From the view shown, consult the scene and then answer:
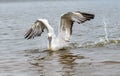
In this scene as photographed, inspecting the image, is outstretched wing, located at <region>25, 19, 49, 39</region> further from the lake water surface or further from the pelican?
the lake water surface

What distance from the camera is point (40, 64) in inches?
469

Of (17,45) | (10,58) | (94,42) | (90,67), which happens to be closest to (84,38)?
(94,42)

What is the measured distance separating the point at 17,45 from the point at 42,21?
2.28 m

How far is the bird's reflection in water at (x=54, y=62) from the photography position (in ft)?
34.4

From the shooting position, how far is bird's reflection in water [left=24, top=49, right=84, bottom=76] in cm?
1049

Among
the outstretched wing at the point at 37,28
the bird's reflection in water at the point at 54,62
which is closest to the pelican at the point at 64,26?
the outstretched wing at the point at 37,28

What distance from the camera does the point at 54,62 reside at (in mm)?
12141

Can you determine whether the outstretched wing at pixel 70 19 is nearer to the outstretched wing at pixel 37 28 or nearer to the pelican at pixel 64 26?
the pelican at pixel 64 26

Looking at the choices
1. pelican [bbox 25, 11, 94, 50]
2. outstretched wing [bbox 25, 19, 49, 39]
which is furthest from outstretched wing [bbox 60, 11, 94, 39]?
outstretched wing [bbox 25, 19, 49, 39]

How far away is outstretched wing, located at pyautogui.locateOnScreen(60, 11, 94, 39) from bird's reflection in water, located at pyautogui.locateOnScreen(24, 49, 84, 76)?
2.31ft

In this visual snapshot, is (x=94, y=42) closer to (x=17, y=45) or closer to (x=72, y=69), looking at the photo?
(x=17, y=45)

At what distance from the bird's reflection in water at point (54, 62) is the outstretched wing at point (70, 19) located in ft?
2.31

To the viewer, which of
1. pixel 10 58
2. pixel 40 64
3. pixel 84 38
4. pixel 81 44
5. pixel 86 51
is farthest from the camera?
pixel 84 38

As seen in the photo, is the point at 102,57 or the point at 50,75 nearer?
the point at 50,75
